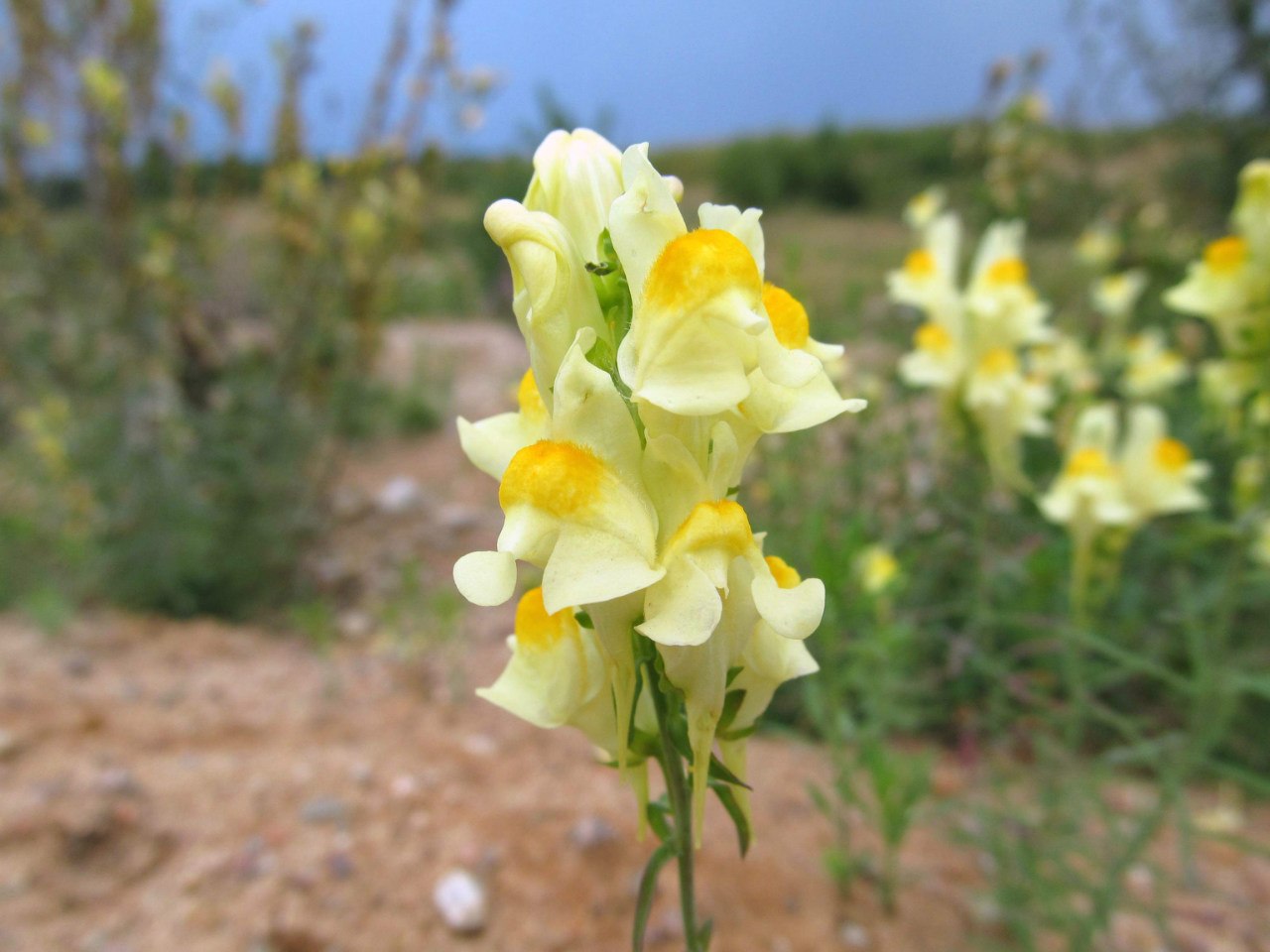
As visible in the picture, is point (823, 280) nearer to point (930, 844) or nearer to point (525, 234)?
point (930, 844)

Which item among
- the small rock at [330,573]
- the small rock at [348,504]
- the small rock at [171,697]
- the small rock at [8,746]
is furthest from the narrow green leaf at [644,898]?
the small rock at [348,504]

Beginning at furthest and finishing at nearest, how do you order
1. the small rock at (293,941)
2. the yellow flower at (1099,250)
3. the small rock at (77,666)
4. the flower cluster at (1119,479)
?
the yellow flower at (1099,250) → the small rock at (77,666) → the flower cluster at (1119,479) → the small rock at (293,941)

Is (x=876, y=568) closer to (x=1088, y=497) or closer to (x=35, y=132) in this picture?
(x=1088, y=497)

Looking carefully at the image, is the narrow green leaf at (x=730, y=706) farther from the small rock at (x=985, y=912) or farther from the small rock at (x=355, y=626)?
the small rock at (x=355, y=626)

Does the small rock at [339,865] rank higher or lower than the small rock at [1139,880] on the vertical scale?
lower

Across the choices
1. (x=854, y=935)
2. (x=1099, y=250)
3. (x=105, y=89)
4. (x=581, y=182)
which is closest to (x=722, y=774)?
(x=581, y=182)

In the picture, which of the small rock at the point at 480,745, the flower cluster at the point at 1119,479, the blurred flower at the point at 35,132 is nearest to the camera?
the flower cluster at the point at 1119,479

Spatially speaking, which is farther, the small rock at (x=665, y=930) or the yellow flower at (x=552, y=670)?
the small rock at (x=665, y=930)
